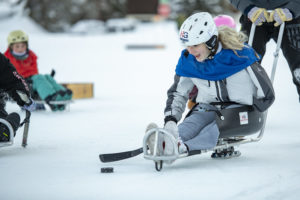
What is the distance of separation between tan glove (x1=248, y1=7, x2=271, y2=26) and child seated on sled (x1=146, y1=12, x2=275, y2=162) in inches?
27.1

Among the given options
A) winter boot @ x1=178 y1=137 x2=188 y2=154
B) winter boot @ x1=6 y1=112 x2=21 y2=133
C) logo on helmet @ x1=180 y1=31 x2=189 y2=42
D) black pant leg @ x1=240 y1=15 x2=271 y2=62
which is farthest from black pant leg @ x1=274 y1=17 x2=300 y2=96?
winter boot @ x1=6 y1=112 x2=21 y2=133

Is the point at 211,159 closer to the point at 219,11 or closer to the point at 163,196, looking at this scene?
the point at 163,196

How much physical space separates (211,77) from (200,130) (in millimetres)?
375

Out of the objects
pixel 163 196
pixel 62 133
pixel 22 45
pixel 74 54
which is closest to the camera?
pixel 163 196

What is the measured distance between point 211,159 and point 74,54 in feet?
51.2

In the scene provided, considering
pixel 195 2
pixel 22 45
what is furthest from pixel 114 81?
pixel 195 2

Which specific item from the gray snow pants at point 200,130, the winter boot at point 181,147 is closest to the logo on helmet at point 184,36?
the gray snow pants at point 200,130

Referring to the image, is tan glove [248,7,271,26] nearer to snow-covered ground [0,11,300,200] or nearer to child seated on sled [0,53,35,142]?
snow-covered ground [0,11,300,200]

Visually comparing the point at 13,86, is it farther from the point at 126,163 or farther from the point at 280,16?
the point at 280,16

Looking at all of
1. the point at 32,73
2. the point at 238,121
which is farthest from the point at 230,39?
the point at 32,73

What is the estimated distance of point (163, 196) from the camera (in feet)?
9.21

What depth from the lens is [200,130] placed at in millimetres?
3627

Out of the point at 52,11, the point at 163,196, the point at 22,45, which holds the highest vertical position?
the point at 52,11

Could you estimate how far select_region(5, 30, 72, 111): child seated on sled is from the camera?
6863 millimetres
